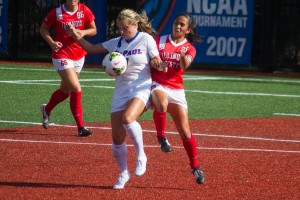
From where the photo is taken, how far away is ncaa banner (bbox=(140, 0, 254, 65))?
97.2 feet

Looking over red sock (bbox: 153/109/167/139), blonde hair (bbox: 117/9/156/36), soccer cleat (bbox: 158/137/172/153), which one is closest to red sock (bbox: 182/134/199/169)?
blonde hair (bbox: 117/9/156/36)

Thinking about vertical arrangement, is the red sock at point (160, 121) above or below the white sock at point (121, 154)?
below

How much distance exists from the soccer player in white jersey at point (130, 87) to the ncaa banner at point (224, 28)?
18.8 m

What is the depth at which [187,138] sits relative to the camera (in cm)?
1101

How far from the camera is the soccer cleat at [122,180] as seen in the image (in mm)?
10344

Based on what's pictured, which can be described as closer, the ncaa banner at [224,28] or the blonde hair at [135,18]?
the blonde hair at [135,18]

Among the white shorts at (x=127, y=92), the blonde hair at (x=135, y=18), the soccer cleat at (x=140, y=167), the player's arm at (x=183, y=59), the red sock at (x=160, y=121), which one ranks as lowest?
the red sock at (x=160, y=121)

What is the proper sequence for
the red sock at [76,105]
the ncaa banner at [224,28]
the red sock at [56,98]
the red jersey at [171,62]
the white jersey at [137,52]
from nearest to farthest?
the white jersey at [137,52]
the red jersey at [171,62]
the red sock at [76,105]
the red sock at [56,98]
the ncaa banner at [224,28]

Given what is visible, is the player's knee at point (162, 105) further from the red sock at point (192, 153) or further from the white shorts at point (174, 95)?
the red sock at point (192, 153)

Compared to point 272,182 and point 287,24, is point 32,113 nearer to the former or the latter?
point 272,182

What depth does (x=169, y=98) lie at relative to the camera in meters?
11.3

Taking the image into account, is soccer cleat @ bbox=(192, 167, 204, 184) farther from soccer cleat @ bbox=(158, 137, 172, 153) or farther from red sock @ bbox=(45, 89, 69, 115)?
red sock @ bbox=(45, 89, 69, 115)

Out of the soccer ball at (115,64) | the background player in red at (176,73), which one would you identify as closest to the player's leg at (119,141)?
the soccer ball at (115,64)

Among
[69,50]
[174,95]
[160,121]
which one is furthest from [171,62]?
[69,50]
